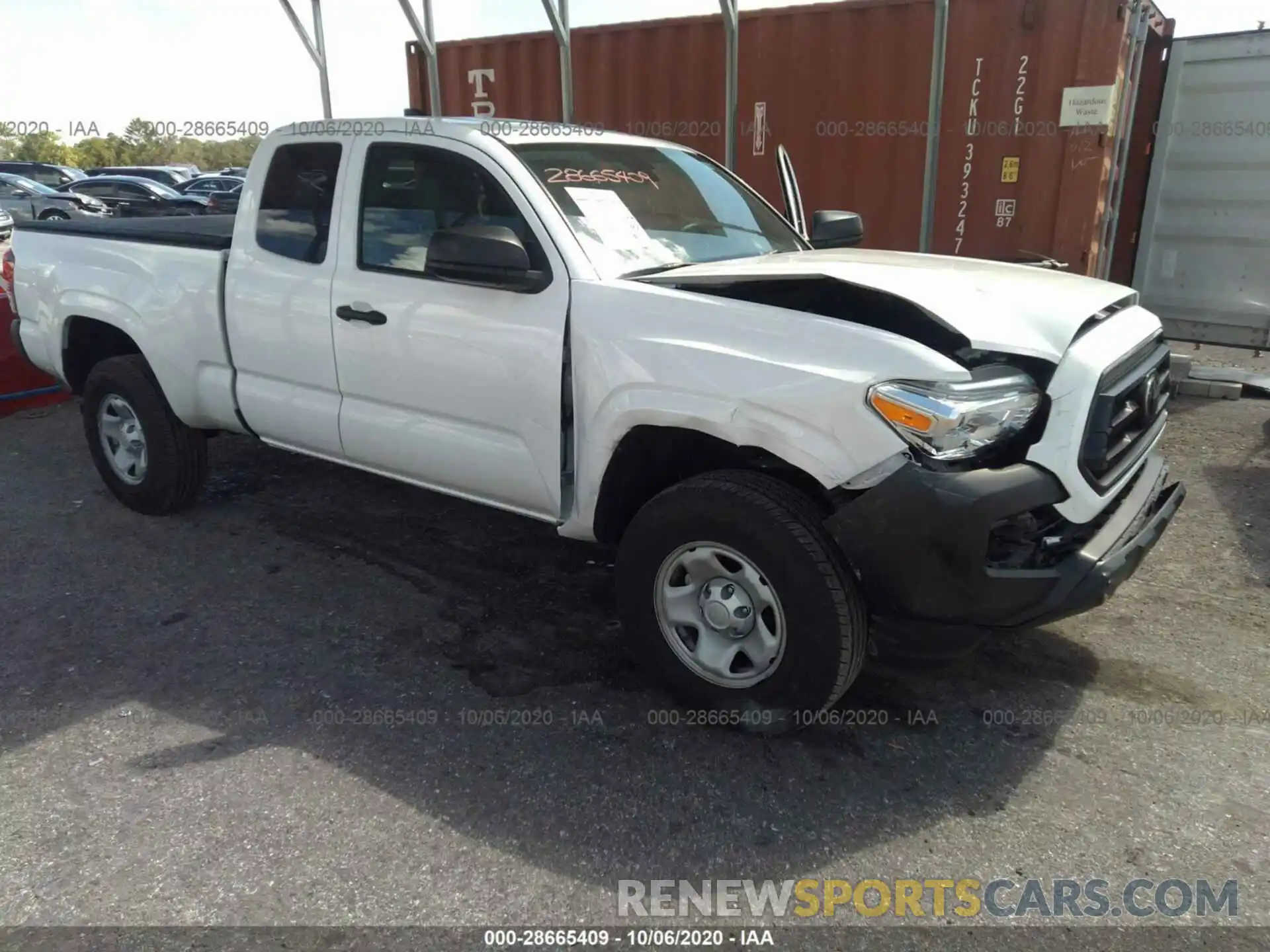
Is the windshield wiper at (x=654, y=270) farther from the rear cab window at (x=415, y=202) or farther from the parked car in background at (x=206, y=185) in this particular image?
the parked car in background at (x=206, y=185)

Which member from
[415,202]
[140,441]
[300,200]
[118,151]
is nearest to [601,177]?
[415,202]

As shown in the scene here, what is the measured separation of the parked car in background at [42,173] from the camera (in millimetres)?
25125

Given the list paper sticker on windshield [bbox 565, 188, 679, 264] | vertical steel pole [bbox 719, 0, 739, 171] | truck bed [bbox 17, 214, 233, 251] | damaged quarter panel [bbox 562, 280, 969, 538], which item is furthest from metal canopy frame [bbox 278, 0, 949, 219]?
damaged quarter panel [bbox 562, 280, 969, 538]

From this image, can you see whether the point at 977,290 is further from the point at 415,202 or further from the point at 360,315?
the point at 360,315

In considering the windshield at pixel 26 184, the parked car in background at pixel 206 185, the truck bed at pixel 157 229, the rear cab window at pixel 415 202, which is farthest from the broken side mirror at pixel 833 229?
the parked car in background at pixel 206 185

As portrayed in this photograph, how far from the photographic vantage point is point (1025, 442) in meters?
2.59

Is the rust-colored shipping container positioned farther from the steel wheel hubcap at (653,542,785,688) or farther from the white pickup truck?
the steel wheel hubcap at (653,542,785,688)

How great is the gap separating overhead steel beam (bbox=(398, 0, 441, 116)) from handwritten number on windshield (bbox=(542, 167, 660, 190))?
5813mm

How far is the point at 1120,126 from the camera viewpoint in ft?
22.2

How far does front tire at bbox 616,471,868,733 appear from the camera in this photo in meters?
2.71

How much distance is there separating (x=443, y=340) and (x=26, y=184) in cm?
2357

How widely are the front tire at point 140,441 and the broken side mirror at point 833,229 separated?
3249 millimetres

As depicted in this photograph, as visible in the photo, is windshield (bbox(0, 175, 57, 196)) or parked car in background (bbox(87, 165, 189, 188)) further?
parked car in background (bbox(87, 165, 189, 188))

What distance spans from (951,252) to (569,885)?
6.03 m
